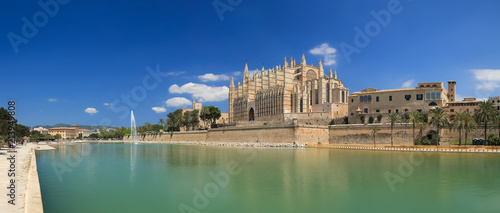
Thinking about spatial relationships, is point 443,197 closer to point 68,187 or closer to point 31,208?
point 31,208

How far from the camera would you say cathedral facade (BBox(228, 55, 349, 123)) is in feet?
204

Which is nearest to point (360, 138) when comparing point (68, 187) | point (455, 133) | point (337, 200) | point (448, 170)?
point (455, 133)

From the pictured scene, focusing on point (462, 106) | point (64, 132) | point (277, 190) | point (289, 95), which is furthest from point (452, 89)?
point (64, 132)

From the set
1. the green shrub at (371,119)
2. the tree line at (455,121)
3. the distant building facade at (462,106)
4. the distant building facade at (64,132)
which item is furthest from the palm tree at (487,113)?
the distant building facade at (64,132)

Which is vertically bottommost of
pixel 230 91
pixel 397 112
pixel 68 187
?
pixel 68 187

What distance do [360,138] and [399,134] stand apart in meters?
5.21

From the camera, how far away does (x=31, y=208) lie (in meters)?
9.09

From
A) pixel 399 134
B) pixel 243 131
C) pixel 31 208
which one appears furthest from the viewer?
pixel 243 131

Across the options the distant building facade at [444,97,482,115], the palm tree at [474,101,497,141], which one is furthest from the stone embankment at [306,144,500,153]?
the distant building facade at [444,97,482,115]

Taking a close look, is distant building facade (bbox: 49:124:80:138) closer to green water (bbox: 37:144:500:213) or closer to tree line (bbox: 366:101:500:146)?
tree line (bbox: 366:101:500:146)

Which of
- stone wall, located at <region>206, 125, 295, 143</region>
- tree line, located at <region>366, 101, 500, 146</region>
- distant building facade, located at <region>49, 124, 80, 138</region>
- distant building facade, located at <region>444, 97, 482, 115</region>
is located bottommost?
distant building facade, located at <region>49, 124, 80, 138</region>

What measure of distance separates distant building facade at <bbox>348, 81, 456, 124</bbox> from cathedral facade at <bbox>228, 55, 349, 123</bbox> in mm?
6590

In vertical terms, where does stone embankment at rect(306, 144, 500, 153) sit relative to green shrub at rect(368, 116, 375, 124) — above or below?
below

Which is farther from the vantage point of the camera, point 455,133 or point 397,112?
point 397,112
